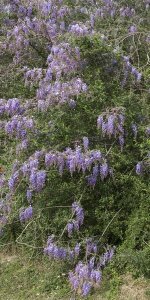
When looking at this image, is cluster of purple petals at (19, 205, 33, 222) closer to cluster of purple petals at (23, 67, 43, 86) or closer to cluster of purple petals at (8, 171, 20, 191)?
cluster of purple petals at (8, 171, 20, 191)

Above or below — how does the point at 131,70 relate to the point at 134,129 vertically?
above

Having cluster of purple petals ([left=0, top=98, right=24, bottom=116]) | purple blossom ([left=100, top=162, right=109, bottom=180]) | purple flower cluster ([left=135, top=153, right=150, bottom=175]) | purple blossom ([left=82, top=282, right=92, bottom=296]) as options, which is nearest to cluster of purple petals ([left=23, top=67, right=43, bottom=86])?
cluster of purple petals ([left=0, top=98, right=24, bottom=116])

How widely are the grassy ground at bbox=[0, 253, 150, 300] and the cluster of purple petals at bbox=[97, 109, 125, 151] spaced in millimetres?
1590

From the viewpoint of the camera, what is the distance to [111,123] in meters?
6.38

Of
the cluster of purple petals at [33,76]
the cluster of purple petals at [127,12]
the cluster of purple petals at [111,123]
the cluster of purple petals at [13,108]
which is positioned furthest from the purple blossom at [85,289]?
the cluster of purple petals at [127,12]

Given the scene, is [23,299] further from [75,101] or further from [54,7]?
[54,7]

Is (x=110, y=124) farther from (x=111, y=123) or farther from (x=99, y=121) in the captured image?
(x=99, y=121)

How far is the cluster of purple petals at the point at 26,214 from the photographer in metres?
6.74

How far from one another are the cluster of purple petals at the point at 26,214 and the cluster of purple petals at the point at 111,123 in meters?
1.26

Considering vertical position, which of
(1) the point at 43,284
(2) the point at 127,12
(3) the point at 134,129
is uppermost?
(2) the point at 127,12

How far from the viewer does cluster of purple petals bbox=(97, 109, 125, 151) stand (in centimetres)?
639

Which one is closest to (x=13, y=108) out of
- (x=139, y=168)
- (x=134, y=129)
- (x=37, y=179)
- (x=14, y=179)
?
(x=14, y=179)

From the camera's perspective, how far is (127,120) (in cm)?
667

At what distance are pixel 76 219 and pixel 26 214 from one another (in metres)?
0.66
